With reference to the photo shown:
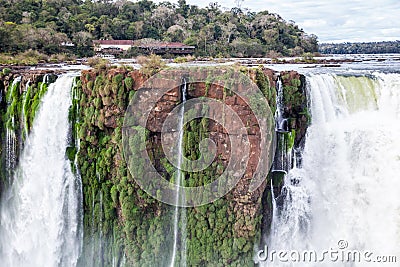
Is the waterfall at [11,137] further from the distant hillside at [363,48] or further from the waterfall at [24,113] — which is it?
the distant hillside at [363,48]

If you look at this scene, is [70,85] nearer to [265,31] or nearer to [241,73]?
[241,73]

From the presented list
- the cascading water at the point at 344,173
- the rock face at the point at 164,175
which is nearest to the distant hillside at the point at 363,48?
the cascading water at the point at 344,173

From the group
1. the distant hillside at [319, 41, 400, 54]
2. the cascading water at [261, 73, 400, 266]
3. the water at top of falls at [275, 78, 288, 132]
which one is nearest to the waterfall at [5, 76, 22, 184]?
the water at top of falls at [275, 78, 288, 132]

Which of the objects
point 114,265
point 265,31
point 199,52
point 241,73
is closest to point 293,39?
point 265,31

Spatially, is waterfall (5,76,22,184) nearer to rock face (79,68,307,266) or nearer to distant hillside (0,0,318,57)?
rock face (79,68,307,266)

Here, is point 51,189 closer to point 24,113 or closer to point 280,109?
point 24,113

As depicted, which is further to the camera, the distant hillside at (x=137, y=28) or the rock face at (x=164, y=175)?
the distant hillside at (x=137, y=28)
